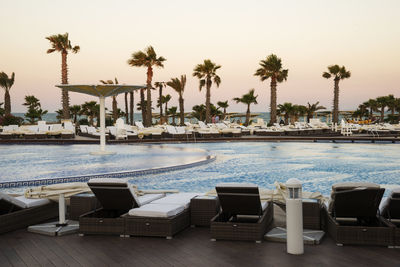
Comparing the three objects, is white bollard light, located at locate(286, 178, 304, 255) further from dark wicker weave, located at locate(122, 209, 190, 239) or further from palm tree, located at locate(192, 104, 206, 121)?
palm tree, located at locate(192, 104, 206, 121)

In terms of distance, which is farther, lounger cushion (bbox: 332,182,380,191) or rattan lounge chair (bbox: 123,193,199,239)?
rattan lounge chair (bbox: 123,193,199,239)

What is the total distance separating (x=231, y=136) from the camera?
24.4 meters

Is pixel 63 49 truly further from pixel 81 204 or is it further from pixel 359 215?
pixel 359 215

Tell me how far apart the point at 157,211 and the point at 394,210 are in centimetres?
236

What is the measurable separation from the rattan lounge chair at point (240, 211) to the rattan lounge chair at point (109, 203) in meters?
0.95

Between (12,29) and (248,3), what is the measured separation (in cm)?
1312

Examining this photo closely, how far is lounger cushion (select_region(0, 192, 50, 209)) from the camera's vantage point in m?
4.39

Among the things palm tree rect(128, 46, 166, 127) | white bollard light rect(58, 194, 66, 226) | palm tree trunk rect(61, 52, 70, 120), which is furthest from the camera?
palm tree rect(128, 46, 166, 127)

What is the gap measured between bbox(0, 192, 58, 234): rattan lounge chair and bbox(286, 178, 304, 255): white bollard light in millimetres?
2943

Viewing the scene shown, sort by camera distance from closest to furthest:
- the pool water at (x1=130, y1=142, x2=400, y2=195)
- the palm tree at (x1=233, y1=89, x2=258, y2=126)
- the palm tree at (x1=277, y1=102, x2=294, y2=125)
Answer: the pool water at (x1=130, y1=142, x2=400, y2=195) < the palm tree at (x1=233, y1=89, x2=258, y2=126) < the palm tree at (x1=277, y1=102, x2=294, y2=125)

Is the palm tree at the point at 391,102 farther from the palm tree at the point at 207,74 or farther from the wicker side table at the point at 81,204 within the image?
the wicker side table at the point at 81,204

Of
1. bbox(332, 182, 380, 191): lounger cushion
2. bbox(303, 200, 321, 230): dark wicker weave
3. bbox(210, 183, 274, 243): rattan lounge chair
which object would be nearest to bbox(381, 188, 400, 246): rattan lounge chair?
bbox(332, 182, 380, 191): lounger cushion

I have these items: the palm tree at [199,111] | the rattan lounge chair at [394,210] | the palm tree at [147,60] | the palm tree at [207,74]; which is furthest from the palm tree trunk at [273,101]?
the rattan lounge chair at [394,210]

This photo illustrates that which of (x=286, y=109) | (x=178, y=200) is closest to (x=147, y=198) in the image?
(x=178, y=200)
